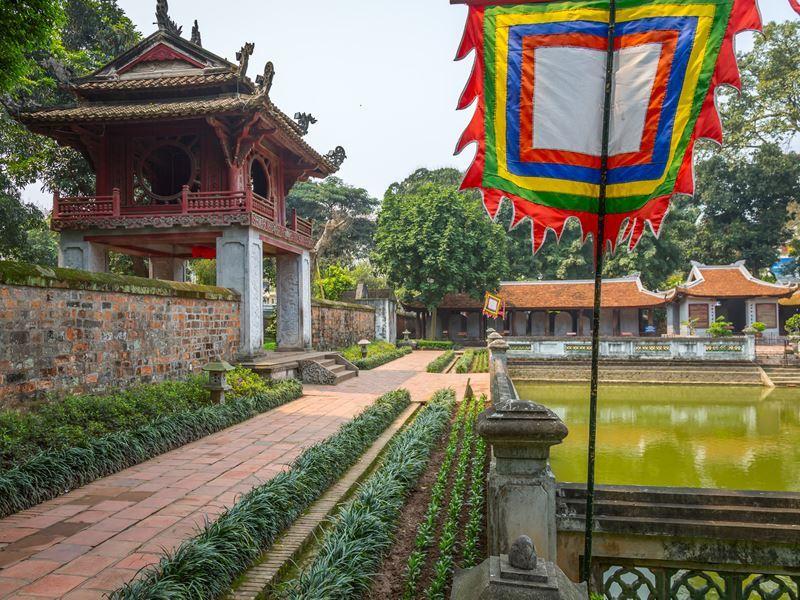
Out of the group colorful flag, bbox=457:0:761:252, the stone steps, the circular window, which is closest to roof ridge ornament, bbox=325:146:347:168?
the circular window

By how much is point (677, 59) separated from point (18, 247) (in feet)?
67.3

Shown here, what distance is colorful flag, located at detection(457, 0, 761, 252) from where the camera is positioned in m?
2.92

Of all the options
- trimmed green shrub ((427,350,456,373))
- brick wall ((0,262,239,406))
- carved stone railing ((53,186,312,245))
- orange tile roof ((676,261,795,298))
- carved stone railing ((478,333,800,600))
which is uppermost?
carved stone railing ((53,186,312,245))

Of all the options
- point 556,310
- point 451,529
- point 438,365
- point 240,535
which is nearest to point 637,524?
point 451,529

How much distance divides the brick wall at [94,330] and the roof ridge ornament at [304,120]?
719 centimetres

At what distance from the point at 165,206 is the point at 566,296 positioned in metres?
24.6

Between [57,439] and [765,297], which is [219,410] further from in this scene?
[765,297]

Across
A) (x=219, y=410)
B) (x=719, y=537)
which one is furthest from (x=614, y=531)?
(x=219, y=410)

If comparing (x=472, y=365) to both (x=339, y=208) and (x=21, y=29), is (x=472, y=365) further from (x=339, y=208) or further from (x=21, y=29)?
(x=339, y=208)

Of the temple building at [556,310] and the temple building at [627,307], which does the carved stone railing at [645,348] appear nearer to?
the temple building at [627,307]

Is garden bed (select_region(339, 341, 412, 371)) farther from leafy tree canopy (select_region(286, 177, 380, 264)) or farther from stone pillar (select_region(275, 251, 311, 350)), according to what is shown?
leafy tree canopy (select_region(286, 177, 380, 264))

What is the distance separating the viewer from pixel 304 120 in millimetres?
16625

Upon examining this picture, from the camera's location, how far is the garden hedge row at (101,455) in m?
4.77

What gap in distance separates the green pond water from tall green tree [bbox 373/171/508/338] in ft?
37.4
